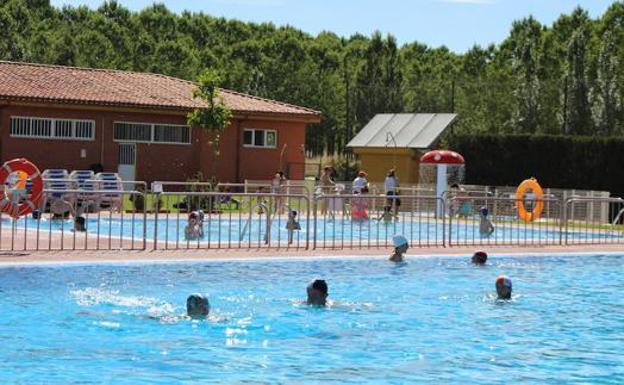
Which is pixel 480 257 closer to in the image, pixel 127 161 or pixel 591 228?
pixel 591 228

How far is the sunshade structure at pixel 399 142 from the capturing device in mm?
45469

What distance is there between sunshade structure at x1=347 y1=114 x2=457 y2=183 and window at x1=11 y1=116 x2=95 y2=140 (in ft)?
A: 38.8

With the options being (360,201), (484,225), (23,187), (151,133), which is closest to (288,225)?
(23,187)

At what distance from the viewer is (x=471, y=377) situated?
951cm

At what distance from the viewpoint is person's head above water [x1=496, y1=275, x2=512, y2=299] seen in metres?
14.5

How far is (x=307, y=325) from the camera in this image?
485 inches

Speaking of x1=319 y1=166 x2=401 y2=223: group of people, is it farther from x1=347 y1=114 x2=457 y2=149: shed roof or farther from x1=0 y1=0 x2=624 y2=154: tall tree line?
x1=0 y1=0 x2=624 y2=154: tall tree line

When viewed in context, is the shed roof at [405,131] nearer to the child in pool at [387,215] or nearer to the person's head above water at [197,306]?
the child in pool at [387,215]

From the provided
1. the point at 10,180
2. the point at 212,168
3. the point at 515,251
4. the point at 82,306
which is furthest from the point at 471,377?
the point at 212,168

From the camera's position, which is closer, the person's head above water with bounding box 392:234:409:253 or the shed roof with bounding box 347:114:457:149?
the person's head above water with bounding box 392:234:409:253

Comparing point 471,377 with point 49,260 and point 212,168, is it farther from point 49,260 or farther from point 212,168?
point 212,168

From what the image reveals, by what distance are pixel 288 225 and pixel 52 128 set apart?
74.6 feet

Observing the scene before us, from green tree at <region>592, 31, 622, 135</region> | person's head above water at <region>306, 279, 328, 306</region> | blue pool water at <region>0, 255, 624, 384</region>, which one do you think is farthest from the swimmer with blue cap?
green tree at <region>592, 31, 622, 135</region>

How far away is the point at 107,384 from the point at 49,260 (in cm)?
789
